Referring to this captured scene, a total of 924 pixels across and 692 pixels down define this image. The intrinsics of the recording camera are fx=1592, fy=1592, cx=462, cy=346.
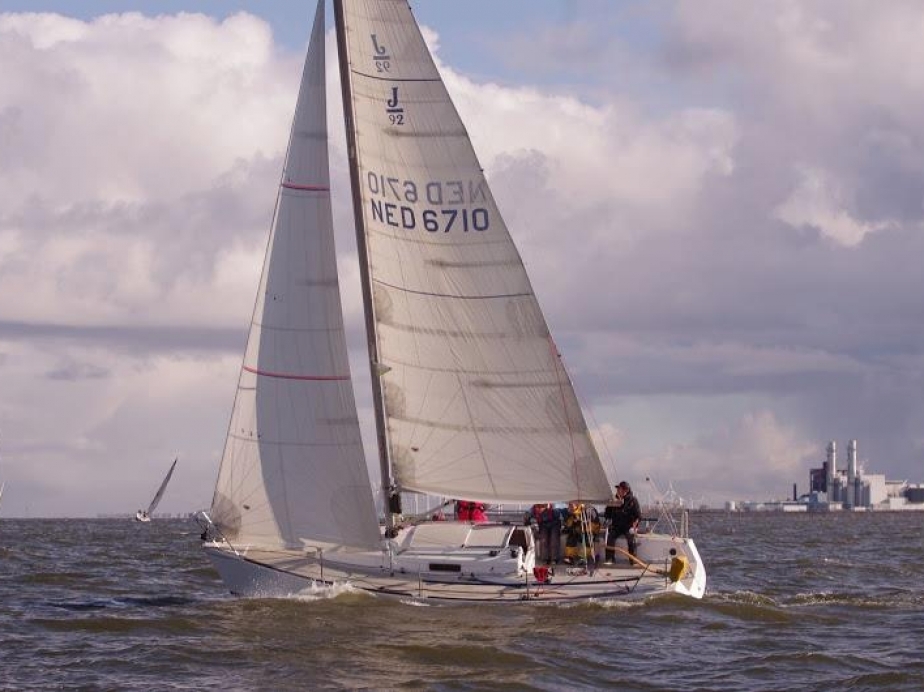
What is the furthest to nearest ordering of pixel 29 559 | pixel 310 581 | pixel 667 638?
pixel 29 559
pixel 310 581
pixel 667 638

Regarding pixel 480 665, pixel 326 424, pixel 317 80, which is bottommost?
pixel 480 665

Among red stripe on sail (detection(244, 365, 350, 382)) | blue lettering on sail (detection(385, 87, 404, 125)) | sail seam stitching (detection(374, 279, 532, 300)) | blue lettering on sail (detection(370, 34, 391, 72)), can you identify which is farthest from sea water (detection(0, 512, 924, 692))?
blue lettering on sail (detection(370, 34, 391, 72))

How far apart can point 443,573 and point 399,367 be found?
4221 millimetres

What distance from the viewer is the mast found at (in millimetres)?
31641

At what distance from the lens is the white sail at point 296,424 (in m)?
31.2

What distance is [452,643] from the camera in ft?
88.8

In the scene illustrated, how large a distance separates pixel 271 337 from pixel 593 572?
7841mm

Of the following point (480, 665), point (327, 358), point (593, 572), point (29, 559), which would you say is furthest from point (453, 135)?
point (29, 559)

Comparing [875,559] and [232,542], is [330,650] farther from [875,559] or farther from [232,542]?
[875,559]

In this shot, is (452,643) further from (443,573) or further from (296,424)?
(296,424)

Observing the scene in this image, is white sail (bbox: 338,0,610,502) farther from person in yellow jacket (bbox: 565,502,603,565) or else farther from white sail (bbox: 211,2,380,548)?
white sail (bbox: 211,2,380,548)

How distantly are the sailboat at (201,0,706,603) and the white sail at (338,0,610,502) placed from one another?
3 cm

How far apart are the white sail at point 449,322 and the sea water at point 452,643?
9.85ft

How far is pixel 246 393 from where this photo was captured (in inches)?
1233
